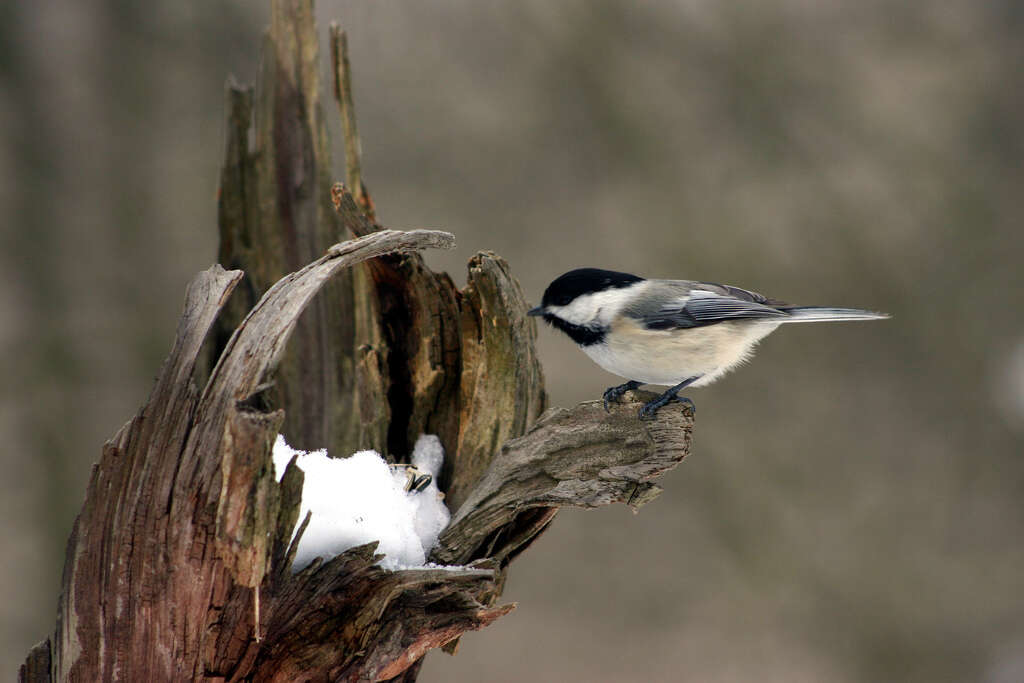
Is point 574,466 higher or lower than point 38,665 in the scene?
higher

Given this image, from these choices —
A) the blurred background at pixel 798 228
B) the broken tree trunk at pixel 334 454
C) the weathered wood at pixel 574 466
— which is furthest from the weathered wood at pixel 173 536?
the blurred background at pixel 798 228

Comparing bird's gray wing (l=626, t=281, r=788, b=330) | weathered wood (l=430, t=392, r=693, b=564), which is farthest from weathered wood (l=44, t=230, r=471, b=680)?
bird's gray wing (l=626, t=281, r=788, b=330)

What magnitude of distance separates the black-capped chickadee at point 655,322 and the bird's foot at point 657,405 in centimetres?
2

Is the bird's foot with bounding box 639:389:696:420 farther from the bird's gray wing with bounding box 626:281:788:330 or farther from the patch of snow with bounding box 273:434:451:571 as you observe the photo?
the patch of snow with bounding box 273:434:451:571

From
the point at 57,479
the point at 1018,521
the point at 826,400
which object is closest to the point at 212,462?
the point at 57,479

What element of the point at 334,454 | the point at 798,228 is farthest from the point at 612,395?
the point at 798,228

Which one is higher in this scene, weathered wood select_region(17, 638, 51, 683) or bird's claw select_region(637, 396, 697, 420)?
bird's claw select_region(637, 396, 697, 420)

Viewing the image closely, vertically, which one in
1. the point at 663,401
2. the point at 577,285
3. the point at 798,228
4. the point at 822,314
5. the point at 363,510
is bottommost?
the point at 363,510

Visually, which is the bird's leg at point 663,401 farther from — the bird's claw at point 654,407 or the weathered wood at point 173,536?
the weathered wood at point 173,536

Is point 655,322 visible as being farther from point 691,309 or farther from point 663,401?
point 663,401

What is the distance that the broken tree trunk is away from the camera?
1.34 metres

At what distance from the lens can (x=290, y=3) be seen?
2.55 metres

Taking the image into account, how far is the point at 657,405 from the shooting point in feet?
5.71

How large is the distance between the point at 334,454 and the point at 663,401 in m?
1.03
